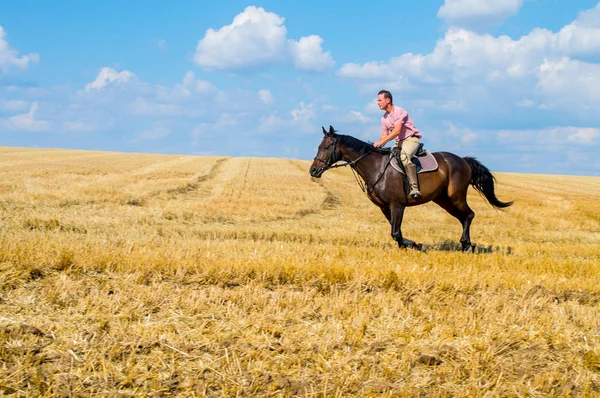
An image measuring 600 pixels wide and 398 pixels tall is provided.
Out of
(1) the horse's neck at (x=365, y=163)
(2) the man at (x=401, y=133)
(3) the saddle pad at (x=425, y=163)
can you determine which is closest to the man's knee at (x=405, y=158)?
(2) the man at (x=401, y=133)

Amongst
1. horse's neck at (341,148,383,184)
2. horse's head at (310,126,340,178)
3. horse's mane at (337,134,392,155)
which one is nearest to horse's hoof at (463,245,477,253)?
horse's neck at (341,148,383,184)

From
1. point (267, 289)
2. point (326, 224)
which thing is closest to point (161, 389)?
point (267, 289)

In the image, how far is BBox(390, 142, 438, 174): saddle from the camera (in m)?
10.7

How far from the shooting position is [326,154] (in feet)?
34.7

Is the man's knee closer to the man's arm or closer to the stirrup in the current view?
the man's arm

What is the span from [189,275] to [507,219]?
1556cm

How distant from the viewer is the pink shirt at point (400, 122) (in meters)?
10.4

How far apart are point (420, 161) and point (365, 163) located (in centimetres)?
121

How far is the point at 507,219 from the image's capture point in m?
19.2

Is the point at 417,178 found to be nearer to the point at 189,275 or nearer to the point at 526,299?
the point at 526,299

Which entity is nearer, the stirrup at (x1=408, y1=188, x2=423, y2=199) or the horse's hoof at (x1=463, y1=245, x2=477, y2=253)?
the stirrup at (x1=408, y1=188, x2=423, y2=199)

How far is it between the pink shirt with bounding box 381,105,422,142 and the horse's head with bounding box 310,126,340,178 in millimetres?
1076

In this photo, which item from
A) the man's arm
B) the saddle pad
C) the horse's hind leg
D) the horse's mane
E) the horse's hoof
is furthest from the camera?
the horse's hind leg

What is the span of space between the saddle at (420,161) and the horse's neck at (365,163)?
1.06 feet
